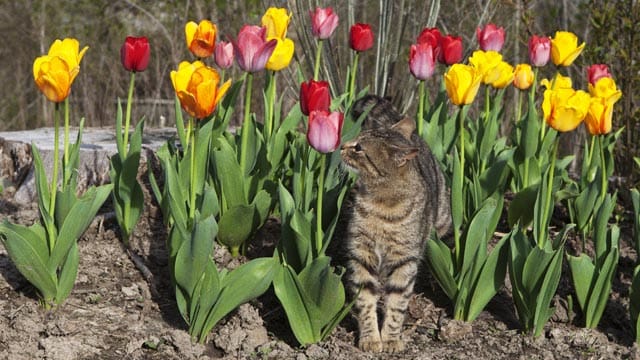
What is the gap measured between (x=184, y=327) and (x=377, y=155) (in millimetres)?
1052

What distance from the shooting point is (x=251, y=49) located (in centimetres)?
350

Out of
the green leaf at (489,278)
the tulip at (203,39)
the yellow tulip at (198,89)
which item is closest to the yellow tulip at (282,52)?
the tulip at (203,39)

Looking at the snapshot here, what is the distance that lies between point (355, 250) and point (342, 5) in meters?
3.23

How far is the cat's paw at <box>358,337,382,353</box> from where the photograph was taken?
345 centimetres

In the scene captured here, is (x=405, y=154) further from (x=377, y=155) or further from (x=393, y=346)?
(x=393, y=346)

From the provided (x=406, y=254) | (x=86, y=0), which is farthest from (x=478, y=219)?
(x=86, y=0)

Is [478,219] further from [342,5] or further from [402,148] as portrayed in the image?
[342,5]

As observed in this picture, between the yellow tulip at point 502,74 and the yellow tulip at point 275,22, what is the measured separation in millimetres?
1040

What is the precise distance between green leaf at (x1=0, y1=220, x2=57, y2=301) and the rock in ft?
4.26

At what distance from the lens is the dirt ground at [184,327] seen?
11.0ft

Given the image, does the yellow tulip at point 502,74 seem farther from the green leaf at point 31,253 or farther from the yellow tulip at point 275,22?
the green leaf at point 31,253

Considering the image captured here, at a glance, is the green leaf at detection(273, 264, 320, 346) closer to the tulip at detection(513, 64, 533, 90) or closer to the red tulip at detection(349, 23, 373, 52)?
the red tulip at detection(349, 23, 373, 52)

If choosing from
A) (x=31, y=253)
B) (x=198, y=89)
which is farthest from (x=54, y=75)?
(x=31, y=253)

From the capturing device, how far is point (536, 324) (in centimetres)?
361
